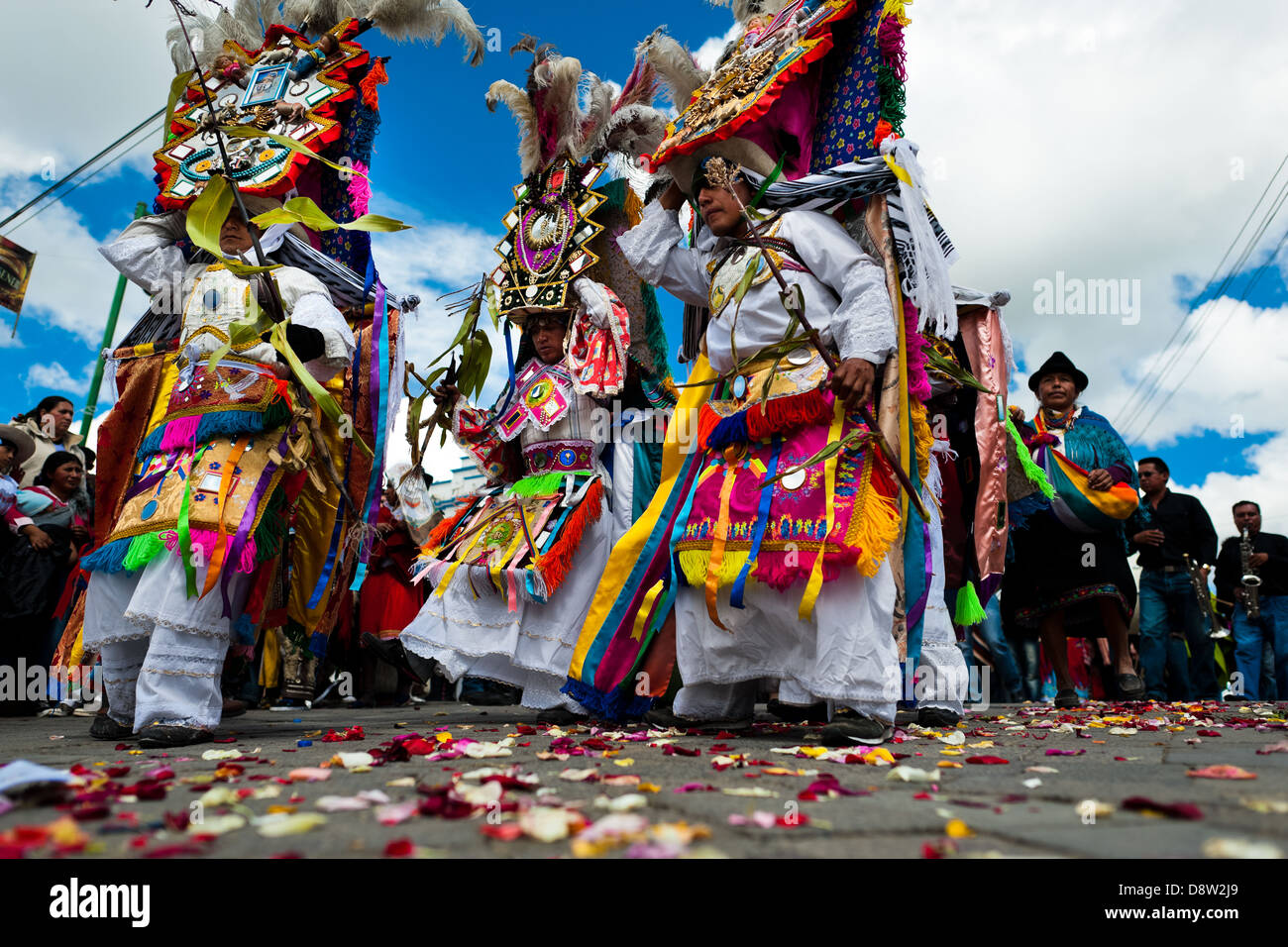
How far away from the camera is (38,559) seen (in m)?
5.57

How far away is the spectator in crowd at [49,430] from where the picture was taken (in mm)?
6391

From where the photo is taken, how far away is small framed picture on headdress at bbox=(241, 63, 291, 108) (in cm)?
397

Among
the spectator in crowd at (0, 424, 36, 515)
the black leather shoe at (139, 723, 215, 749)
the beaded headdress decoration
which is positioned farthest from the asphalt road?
the spectator in crowd at (0, 424, 36, 515)

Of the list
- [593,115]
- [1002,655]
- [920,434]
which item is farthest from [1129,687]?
[593,115]

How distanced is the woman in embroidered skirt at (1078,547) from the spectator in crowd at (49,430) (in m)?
6.63

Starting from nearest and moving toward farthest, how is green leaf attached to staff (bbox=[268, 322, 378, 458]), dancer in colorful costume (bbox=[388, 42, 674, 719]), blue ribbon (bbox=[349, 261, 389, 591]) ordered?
green leaf attached to staff (bbox=[268, 322, 378, 458]) → blue ribbon (bbox=[349, 261, 389, 591]) → dancer in colorful costume (bbox=[388, 42, 674, 719])

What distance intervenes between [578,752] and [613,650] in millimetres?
1009

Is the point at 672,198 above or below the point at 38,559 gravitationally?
above

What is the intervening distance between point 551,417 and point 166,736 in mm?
2262

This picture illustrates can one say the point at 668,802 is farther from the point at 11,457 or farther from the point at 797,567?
the point at 11,457

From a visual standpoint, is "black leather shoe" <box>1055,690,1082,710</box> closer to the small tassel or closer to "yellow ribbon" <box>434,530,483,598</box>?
"yellow ribbon" <box>434,530,483,598</box>

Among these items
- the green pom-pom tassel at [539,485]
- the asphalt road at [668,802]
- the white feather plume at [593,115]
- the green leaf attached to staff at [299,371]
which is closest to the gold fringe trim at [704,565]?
the asphalt road at [668,802]
